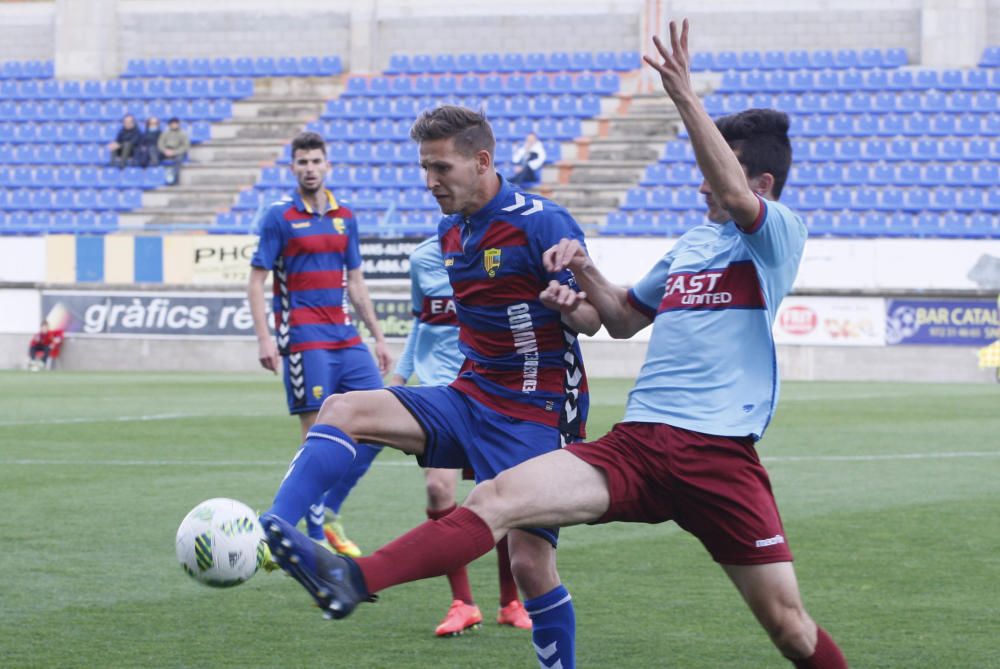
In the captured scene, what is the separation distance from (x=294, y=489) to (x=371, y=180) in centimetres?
2617

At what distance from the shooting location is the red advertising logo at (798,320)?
24.5 meters

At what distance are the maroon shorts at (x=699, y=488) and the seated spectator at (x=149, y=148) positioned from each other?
2833 cm

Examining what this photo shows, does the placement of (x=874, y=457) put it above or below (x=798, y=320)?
above

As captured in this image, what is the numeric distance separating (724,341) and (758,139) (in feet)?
1.86

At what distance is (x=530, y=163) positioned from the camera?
91.9ft

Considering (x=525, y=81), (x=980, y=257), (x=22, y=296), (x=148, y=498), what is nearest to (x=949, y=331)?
(x=980, y=257)

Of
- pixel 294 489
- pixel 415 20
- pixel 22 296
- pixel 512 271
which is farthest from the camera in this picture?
pixel 415 20

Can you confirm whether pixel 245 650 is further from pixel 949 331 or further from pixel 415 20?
pixel 415 20

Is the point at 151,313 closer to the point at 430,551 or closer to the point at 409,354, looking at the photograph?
the point at 409,354

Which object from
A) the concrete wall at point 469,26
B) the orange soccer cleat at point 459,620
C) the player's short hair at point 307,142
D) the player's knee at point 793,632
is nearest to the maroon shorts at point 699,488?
the player's knee at point 793,632

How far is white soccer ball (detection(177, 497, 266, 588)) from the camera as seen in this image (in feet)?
13.8

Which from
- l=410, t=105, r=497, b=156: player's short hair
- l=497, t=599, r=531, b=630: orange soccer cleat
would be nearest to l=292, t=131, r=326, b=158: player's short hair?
l=497, t=599, r=531, b=630: orange soccer cleat

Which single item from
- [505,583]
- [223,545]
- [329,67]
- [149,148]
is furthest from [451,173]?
[329,67]

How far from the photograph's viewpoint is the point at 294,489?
178 inches
